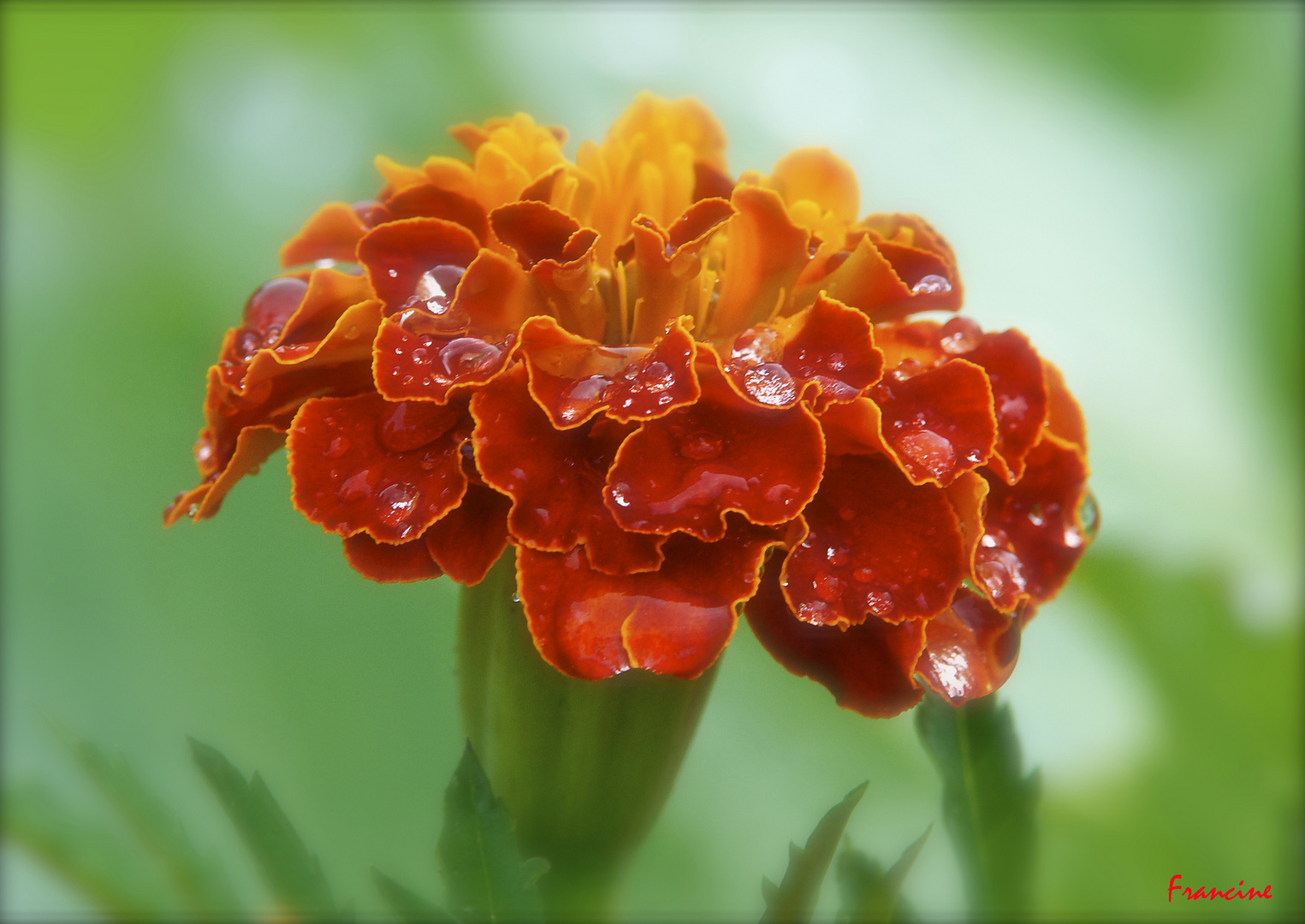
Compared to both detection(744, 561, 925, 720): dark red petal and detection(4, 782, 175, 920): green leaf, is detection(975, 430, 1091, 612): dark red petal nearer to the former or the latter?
detection(744, 561, 925, 720): dark red petal

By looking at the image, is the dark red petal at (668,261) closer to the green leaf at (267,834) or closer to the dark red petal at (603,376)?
the dark red petal at (603,376)

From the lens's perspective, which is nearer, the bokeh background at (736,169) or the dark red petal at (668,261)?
the dark red petal at (668,261)

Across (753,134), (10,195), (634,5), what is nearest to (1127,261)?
(753,134)

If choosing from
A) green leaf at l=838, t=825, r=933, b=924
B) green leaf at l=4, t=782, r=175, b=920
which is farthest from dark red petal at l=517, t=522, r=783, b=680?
green leaf at l=4, t=782, r=175, b=920
